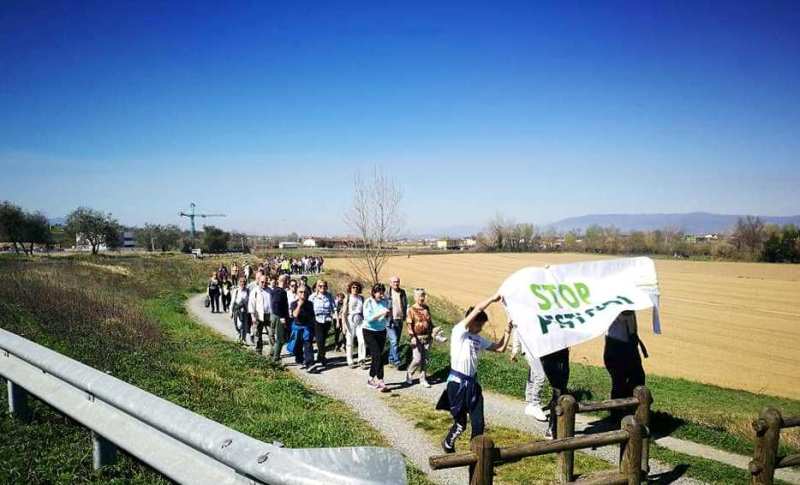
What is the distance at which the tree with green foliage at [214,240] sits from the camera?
83.9 metres

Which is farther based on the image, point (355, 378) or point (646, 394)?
point (355, 378)

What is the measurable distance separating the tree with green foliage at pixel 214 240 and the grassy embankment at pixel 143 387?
7215cm

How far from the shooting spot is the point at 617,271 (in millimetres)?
6922

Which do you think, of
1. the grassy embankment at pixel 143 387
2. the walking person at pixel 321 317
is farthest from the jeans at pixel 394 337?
the grassy embankment at pixel 143 387

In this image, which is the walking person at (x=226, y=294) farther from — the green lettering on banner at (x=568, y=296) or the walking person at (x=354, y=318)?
the green lettering on banner at (x=568, y=296)

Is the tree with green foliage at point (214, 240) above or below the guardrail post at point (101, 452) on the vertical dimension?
above

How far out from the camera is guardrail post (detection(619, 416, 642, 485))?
4.93 meters

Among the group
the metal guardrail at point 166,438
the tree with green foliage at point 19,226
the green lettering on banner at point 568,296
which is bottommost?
the metal guardrail at point 166,438

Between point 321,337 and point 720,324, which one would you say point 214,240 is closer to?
point 720,324

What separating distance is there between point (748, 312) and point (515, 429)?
120 ft

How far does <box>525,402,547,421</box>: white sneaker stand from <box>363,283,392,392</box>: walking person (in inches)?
109

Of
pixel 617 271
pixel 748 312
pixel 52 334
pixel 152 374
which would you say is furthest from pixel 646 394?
pixel 748 312

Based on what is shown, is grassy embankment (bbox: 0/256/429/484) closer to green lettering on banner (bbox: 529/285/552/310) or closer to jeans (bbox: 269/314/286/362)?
jeans (bbox: 269/314/286/362)

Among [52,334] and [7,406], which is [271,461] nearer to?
[7,406]
